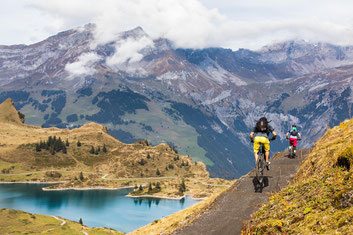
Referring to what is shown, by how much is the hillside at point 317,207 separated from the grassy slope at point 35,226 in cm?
15633

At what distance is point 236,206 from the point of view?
2403 centimetres

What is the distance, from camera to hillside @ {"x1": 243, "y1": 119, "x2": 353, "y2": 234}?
497 inches

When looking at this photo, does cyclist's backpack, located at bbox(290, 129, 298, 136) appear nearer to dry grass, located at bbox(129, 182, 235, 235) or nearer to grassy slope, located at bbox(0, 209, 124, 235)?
dry grass, located at bbox(129, 182, 235, 235)

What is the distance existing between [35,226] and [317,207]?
593 ft

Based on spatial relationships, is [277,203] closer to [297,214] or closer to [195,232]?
[297,214]

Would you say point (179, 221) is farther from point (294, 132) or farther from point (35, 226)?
point (35, 226)

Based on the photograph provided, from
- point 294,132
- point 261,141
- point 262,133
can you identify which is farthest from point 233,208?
point 294,132

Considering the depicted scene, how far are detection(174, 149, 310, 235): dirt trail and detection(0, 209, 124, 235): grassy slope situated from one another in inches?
5769

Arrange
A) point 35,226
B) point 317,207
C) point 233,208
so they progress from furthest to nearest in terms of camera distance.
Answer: point 35,226, point 233,208, point 317,207

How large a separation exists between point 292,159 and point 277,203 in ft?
75.5

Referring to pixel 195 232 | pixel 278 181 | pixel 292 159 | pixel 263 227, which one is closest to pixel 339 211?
pixel 263 227

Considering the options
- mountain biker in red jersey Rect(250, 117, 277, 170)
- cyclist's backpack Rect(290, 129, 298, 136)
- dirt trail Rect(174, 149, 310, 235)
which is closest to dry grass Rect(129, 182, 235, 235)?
dirt trail Rect(174, 149, 310, 235)

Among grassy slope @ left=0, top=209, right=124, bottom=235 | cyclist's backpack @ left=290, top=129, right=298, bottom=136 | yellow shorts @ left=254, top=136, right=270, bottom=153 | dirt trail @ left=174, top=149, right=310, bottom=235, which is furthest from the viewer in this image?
grassy slope @ left=0, top=209, right=124, bottom=235

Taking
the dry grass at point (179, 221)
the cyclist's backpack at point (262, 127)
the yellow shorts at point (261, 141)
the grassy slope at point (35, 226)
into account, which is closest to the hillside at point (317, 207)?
the yellow shorts at point (261, 141)
